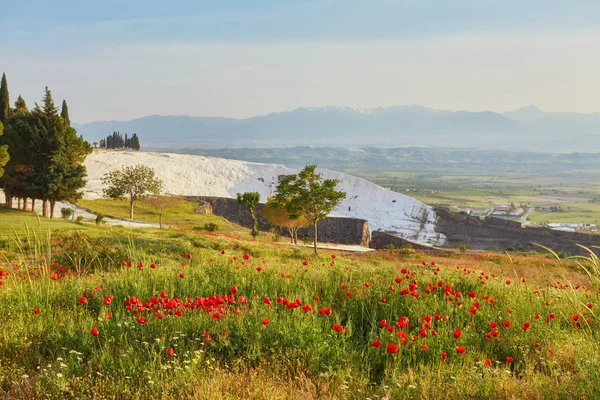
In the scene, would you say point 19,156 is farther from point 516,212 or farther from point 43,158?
point 516,212

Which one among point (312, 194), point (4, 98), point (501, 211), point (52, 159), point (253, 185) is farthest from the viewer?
point (501, 211)

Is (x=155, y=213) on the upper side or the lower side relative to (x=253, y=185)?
lower

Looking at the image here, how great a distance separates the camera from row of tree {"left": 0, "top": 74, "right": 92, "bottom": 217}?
132 feet

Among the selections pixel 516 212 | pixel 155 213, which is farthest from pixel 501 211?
pixel 155 213

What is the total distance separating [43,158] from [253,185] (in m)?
48.7

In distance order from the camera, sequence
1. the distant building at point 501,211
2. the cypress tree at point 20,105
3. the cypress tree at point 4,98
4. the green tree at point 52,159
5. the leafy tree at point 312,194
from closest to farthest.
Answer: the leafy tree at point 312,194 < the green tree at point 52,159 < the cypress tree at point 4,98 < the cypress tree at point 20,105 < the distant building at point 501,211

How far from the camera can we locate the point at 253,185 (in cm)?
8806

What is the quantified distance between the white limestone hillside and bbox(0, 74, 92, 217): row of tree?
3238cm

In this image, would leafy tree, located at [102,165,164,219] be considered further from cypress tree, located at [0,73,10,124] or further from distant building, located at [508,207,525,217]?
distant building, located at [508,207,525,217]

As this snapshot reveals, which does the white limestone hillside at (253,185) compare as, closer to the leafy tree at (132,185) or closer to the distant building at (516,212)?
the leafy tree at (132,185)

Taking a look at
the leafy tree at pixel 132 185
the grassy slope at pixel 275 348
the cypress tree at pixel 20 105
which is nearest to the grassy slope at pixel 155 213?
the leafy tree at pixel 132 185

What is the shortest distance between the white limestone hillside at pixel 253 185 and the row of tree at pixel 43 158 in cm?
3238

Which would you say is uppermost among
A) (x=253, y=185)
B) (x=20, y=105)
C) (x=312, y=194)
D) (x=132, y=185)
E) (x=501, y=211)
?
(x=20, y=105)

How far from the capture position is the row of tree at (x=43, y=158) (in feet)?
132
